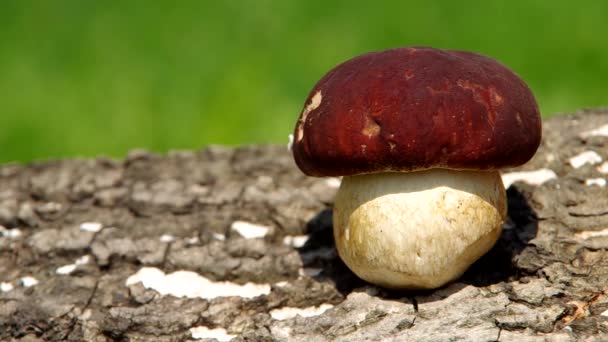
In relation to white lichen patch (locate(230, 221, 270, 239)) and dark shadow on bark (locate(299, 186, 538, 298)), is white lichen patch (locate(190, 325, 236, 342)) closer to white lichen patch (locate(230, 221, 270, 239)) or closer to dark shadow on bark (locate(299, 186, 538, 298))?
dark shadow on bark (locate(299, 186, 538, 298))

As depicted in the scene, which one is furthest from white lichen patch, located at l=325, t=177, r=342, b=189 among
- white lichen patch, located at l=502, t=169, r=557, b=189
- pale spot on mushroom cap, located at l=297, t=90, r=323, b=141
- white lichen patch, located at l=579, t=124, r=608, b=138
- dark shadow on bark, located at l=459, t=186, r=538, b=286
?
white lichen patch, located at l=579, t=124, r=608, b=138

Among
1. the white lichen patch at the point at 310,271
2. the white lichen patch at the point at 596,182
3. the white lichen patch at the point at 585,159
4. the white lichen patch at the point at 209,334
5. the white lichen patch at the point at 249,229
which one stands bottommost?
the white lichen patch at the point at 209,334

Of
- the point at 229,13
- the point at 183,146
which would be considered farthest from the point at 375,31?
the point at 183,146

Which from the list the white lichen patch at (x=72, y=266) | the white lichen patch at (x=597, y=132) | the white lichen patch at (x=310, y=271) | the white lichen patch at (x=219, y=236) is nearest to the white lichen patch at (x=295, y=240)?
the white lichen patch at (x=310, y=271)

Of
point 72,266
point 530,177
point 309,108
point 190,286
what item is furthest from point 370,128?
point 72,266

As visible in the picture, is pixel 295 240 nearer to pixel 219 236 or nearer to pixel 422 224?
pixel 219 236

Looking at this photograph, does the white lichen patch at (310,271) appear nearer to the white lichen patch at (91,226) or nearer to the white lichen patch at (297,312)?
the white lichen patch at (297,312)

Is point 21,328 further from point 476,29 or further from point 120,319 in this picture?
point 476,29
